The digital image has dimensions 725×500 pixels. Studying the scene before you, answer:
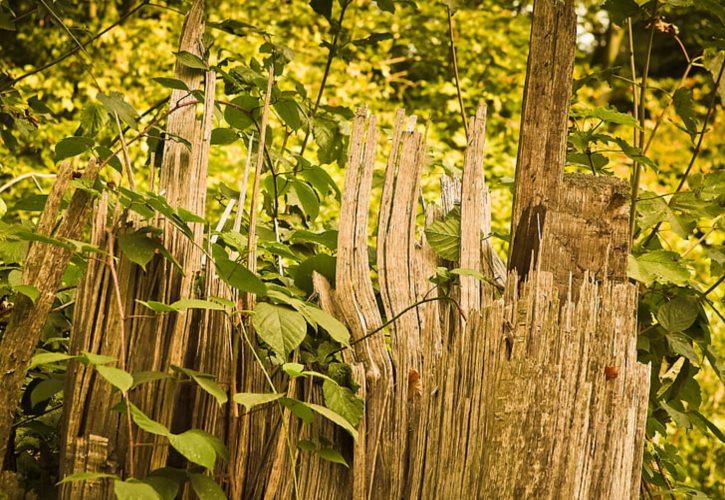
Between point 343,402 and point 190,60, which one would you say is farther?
point 190,60

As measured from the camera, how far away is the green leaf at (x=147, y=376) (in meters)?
1.44

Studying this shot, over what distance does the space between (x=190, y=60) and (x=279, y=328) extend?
648mm

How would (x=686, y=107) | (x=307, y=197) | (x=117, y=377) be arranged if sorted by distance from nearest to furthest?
(x=117, y=377), (x=307, y=197), (x=686, y=107)

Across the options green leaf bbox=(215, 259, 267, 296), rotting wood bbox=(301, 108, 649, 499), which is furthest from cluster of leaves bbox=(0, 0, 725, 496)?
rotting wood bbox=(301, 108, 649, 499)

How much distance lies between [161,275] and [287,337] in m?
0.31

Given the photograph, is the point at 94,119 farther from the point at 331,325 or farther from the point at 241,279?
the point at 331,325

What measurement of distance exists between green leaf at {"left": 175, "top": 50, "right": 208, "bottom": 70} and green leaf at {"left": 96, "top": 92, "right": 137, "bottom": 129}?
0.50ft

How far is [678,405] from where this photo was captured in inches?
85.7

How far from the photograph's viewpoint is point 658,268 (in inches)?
75.1

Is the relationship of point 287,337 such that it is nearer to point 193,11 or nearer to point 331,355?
point 331,355

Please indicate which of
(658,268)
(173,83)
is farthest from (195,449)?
(658,268)

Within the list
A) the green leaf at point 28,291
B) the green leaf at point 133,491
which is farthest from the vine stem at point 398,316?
the green leaf at point 28,291

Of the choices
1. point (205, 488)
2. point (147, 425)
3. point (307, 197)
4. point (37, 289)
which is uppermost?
point (307, 197)

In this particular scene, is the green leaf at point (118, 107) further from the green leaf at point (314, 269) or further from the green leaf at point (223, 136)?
the green leaf at point (314, 269)
